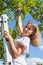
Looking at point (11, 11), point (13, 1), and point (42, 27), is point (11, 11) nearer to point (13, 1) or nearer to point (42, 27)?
point (13, 1)

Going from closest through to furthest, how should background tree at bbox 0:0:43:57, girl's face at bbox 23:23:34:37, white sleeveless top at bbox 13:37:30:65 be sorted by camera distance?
white sleeveless top at bbox 13:37:30:65, girl's face at bbox 23:23:34:37, background tree at bbox 0:0:43:57

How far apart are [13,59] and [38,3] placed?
15.4ft

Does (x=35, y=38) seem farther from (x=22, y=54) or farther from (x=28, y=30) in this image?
(x=22, y=54)

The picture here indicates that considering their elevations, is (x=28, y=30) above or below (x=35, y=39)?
above

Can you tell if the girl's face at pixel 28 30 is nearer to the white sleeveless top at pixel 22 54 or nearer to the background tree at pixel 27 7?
the white sleeveless top at pixel 22 54

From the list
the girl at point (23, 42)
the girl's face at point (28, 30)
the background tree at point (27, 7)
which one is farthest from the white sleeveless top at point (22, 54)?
the background tree at point (27, 7)

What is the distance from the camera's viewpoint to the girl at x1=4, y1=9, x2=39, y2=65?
3768 millimetres

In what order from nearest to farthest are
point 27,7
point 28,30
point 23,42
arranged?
point 23,42 < point 28,30 < point 27,7

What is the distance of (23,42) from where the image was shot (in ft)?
12.5

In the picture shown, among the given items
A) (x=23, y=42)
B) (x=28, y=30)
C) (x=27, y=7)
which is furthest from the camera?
(x=27, y=7)

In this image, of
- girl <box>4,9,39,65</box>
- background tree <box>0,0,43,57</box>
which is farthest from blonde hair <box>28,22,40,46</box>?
background tree <box>0,0,43,57</box>

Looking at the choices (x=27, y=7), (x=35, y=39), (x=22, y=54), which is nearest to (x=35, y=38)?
(x=35, y=39)

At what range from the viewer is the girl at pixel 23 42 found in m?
3.77

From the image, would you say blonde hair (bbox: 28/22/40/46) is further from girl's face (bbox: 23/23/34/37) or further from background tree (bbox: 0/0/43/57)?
background tree (bbox: 0/0/43/57)
